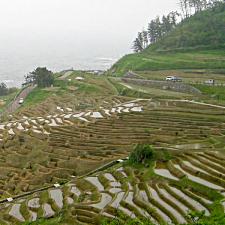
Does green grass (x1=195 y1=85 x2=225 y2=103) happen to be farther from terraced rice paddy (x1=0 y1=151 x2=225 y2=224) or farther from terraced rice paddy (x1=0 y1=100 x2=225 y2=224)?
terraced rice paddy (x1=0 y1=151 x2=225 y2=224)

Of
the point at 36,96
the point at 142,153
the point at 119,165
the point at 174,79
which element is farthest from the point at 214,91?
the point at 36,96

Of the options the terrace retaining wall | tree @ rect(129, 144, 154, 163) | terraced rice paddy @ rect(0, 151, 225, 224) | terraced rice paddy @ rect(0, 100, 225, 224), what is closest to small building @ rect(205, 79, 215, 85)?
the terrace retaining wall

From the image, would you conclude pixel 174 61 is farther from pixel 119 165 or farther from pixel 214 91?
pixel 119 165

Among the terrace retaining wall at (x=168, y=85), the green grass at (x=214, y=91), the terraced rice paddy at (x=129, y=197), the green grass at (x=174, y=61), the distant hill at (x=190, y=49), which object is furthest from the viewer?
the distant hill at (x=190, y=49)

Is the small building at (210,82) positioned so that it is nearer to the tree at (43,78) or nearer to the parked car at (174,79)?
the parked car at (174,79)

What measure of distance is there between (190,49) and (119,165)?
62730 mm

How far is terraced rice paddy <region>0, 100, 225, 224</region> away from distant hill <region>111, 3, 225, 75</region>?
24460mm

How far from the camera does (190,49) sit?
100875 millimetres

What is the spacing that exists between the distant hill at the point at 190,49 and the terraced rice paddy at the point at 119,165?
24460 mm

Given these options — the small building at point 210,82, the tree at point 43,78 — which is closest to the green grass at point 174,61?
the small building at point 210,82

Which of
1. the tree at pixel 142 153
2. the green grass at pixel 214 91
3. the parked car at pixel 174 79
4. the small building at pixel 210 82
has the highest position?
the parked car at pixel 174 79

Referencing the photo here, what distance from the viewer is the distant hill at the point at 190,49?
91000 mm

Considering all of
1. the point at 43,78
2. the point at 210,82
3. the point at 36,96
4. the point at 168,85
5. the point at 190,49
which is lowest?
the point at 36,96

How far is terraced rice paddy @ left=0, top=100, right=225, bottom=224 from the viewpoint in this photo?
33219 mm
